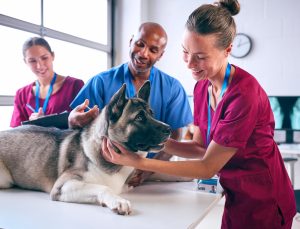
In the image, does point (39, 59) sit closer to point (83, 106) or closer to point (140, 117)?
point (83, 106)

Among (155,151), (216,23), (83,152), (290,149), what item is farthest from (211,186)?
(290,149)

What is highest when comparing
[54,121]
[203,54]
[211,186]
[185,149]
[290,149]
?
[203,54]

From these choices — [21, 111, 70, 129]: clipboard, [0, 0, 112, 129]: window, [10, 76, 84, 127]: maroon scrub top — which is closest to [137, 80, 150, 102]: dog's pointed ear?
[21, 111, 70, 129]: clipboard

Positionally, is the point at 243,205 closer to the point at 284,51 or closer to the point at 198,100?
the point at 198,100

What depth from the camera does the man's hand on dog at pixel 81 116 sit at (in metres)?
1.21

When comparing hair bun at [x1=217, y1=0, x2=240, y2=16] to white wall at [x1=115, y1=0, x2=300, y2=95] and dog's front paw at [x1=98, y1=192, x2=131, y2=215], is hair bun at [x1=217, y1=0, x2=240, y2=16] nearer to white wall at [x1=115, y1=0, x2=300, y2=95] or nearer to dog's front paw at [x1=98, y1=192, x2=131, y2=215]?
dog's front paw at [x1=98, y1=192, x2=131, y2=215]

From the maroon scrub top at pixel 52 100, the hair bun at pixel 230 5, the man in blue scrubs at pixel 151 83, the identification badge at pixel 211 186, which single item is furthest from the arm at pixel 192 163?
the maroon scrub top at pixel 52 100

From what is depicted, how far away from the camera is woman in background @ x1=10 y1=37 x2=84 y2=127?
1.81 m

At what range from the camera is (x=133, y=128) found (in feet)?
3.58

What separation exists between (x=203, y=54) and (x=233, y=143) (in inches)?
11.9

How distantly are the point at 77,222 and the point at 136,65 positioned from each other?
815 millimetres

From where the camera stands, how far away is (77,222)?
2.83 feet

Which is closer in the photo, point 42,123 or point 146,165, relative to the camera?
point 146,165

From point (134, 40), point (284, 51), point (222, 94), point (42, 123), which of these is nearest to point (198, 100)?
point (222, 94)
